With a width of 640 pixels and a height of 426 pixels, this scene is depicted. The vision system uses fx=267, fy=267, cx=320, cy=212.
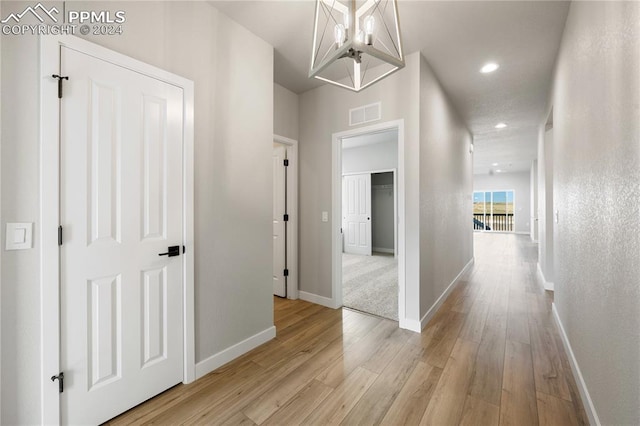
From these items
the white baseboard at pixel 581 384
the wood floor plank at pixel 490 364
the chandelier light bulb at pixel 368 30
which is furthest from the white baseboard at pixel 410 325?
the chandelier light bulb at pixel 368 30

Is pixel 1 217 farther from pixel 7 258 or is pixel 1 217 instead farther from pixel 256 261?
pixel 256 261

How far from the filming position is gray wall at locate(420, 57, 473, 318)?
288 centimetres

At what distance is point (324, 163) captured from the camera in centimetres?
350

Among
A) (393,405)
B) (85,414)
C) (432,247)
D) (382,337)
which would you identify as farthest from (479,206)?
(85,414)

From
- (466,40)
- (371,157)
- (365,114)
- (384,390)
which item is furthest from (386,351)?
(371,157)

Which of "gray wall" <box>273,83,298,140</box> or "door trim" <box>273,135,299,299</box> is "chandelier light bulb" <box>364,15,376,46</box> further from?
"door trim" <box>273,135,299,299</box>

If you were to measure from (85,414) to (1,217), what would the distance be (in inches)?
45.5

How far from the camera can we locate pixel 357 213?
7.23 metres

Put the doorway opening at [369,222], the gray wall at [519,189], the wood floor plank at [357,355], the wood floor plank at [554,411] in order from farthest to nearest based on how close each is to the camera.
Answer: the gray wall at [519,189] < the doorway opening at [369,222] < the wood floor plank at [357,355] < the wood floor plank at [554,411]

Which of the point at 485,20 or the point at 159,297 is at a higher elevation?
the point at 485,20

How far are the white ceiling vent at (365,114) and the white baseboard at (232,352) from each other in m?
2.48

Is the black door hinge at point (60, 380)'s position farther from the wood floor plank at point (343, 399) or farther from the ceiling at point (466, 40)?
the ceiling at point (466, 40)

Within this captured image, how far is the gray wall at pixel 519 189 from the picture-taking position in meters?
11.7

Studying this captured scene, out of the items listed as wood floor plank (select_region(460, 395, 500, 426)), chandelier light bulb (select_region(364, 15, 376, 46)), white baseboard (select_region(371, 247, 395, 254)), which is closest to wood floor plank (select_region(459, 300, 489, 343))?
wood floor plank (select_region(460, 395, 500, 426))
